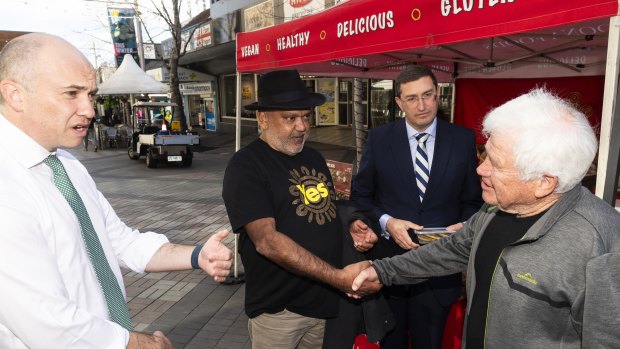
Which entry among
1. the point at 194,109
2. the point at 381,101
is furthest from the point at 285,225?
the point at 194,109

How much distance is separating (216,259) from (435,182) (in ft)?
4.97

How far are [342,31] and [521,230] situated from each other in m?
2.29

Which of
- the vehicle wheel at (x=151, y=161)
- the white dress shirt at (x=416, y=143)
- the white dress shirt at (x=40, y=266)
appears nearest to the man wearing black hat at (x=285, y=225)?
the white dress shirt at (x=416, y=143)

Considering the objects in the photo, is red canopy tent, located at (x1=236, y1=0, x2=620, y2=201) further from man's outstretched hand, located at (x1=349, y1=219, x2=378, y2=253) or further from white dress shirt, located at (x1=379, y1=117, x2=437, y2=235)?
man's outstretched hand, located at (x1=349, y1=219, x2=378, y2=253)

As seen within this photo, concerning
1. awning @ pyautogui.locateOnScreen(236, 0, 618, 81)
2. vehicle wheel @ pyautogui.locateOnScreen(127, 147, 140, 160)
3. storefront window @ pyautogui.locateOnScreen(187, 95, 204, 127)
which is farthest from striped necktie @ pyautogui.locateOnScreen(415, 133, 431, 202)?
storefront window @ pyautogui.locateOnScreen(187, 95, 204, 127)

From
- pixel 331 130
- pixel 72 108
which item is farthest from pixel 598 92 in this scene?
pixel 331 130

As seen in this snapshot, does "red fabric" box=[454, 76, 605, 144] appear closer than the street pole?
Yes

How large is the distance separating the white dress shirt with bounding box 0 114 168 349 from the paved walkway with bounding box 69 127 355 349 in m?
2.42

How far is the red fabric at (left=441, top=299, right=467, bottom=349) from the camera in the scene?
9.23 feet

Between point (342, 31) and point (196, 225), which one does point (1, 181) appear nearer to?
point (342, 31)

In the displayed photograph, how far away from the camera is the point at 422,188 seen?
8.66 feet

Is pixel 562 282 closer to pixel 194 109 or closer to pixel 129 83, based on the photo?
pixel 129 83

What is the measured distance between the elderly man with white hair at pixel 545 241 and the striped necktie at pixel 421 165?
3.45ft

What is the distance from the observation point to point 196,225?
693cm
